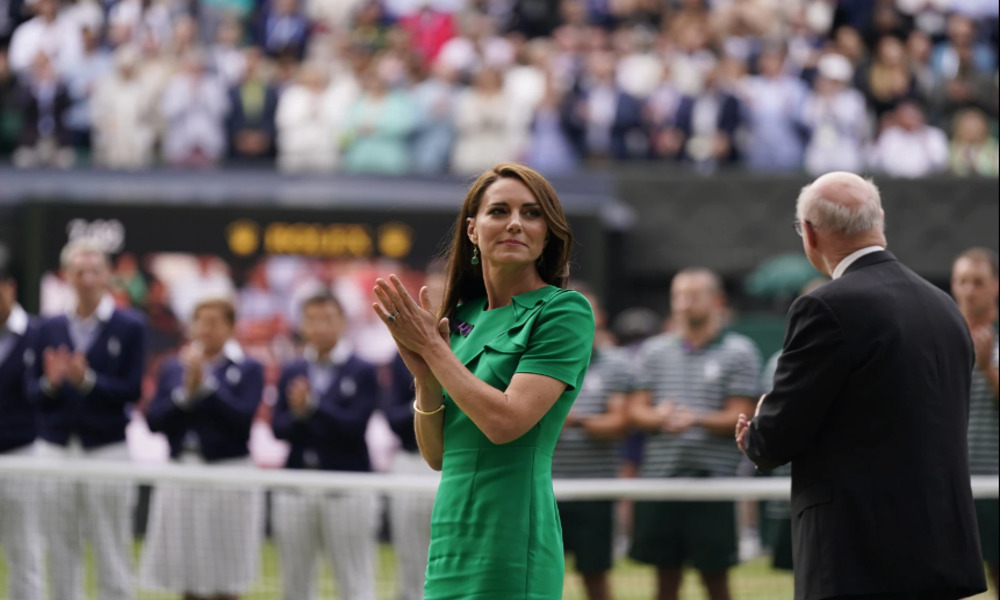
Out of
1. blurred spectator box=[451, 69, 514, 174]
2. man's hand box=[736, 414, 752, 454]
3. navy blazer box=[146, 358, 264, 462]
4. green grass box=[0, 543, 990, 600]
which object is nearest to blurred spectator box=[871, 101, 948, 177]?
blurred spectator box=[451, 69, 514, 174]

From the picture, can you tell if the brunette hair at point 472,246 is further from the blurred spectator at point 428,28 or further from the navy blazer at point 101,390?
the blurred spectator at point 428,28

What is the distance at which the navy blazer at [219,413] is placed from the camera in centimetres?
786

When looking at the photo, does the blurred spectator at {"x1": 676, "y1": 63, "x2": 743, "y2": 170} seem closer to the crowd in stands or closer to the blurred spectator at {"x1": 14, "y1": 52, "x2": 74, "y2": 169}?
the crowd in stands

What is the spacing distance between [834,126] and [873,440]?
10400 millimetres

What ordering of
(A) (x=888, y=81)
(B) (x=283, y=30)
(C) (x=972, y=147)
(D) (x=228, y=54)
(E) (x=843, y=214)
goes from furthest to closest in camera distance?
(B) (x=283, y=30) → (D) (x=228, y=54) → (A) (x=888, y=81) → (C) (x=972, y=147) → (E) (x=843, y=214)

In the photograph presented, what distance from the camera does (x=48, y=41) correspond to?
15555 millimetres

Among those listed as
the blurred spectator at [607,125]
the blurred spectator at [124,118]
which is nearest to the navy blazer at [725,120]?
the blurred spectator at [607,125]

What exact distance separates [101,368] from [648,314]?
6066 millimetres

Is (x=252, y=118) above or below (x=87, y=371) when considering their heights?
above

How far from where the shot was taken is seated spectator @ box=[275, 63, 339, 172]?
45.5 ft

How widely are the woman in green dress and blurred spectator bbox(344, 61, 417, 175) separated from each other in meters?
10.1

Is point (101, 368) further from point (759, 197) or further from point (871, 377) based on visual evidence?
point (759, 197)

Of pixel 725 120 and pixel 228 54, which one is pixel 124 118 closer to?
pixel 228 54

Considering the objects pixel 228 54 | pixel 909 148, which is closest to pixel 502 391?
pixel 909 148
